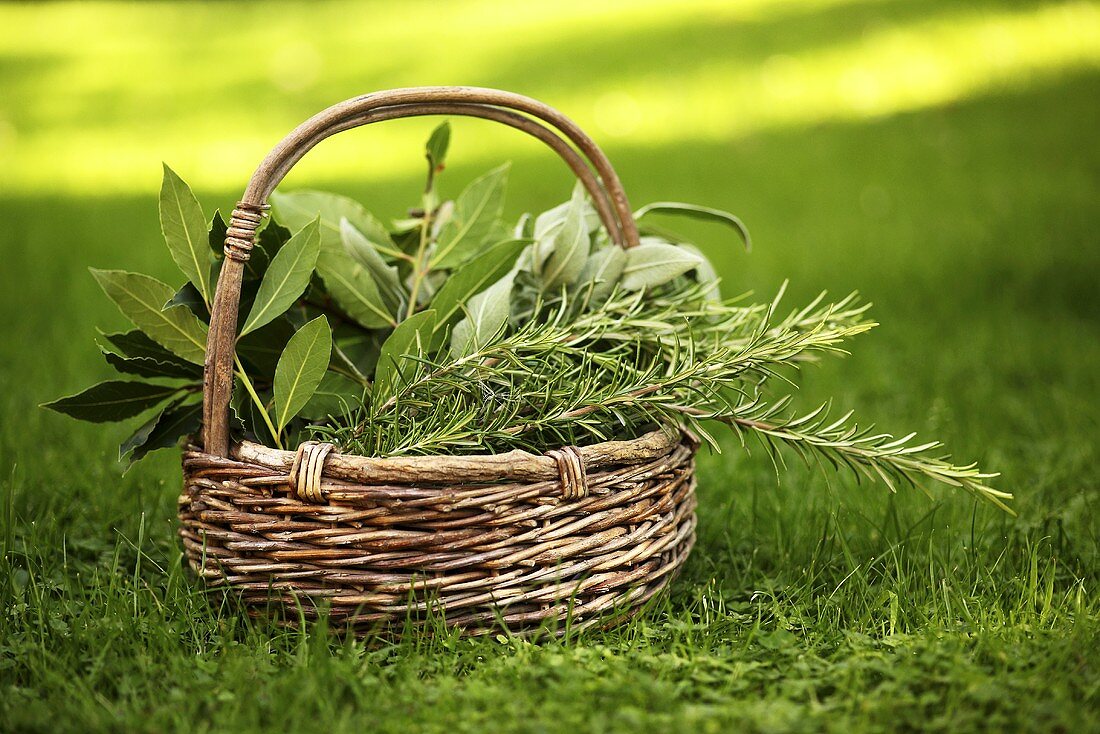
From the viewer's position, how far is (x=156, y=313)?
4.55 ft

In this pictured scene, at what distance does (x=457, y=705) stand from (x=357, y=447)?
0.39m

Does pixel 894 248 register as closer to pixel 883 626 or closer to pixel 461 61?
pixel 883 626

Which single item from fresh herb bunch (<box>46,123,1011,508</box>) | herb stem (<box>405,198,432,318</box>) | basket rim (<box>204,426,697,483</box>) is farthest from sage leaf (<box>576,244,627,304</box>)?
basket rim (<box>204,426,697,483</box>)

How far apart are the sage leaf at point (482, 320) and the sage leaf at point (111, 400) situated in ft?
1.39

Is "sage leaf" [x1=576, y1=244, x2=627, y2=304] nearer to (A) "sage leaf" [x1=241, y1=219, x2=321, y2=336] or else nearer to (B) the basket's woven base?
(B) the basket's woven base

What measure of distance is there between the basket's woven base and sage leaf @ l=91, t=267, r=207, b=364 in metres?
0.18

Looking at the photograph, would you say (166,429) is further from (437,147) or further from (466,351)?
(437,147)

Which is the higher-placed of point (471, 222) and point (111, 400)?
point (471, 222)

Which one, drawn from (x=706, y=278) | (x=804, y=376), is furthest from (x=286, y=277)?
(x=804, y=376)

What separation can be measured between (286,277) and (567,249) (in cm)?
48

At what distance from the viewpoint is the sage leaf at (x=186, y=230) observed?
137 cm

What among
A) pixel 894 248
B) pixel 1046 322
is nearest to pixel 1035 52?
pixel 894 248

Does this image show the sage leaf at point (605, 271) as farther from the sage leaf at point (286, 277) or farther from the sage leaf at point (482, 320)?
the sage leaf at point (286, 277)

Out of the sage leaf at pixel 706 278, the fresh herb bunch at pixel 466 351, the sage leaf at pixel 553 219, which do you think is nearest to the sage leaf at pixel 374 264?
the fresh herb bunch at pixel 466 351
